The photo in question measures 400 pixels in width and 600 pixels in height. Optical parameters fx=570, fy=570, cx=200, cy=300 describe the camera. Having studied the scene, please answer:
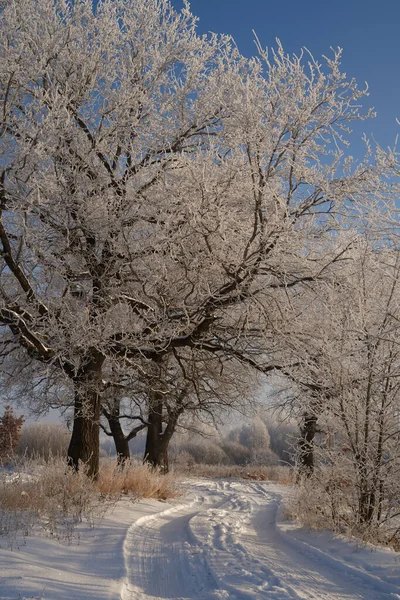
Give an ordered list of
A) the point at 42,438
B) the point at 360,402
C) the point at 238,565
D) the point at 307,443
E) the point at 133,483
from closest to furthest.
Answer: the point at 238,565
the point at 360,402
the point at 307,443
the point at 133,483
the point at 42,438

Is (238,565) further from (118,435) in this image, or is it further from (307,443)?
(118,435)

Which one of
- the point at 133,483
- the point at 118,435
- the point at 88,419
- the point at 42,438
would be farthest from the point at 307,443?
the point at 42,438

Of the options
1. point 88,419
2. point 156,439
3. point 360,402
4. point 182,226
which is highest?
point 182,226

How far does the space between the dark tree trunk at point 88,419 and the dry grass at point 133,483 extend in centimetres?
37

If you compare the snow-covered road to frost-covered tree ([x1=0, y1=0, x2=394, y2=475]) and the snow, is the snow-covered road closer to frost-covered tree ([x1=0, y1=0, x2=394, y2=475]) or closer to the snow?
the snow

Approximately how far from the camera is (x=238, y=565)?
5227 mm

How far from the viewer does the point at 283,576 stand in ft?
16.3

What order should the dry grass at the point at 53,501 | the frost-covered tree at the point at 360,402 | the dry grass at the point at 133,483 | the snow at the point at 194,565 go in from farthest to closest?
the dry grass at the point at 133,483, the frost-covered tree at the point at 360,402, the dry grass at the point at 53,501, the snow at the point at 194,565

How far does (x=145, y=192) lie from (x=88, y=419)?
417 cm

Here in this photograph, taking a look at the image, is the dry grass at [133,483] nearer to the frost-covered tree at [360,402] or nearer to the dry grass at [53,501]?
the dry grass at [53,501]

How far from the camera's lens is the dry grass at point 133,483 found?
9.38 meters

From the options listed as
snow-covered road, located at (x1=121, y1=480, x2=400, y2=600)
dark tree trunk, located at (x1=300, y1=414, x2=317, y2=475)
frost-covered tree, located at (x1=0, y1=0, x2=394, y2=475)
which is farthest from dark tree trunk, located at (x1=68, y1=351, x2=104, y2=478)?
dark tree trunk, located at (x1=300, y1=414, x2=317, y2=475)

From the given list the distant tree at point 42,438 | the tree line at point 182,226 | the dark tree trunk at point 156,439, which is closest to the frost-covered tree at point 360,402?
the tree line at point 182,226

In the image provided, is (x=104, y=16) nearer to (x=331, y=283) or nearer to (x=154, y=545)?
(x=331, y=283)
